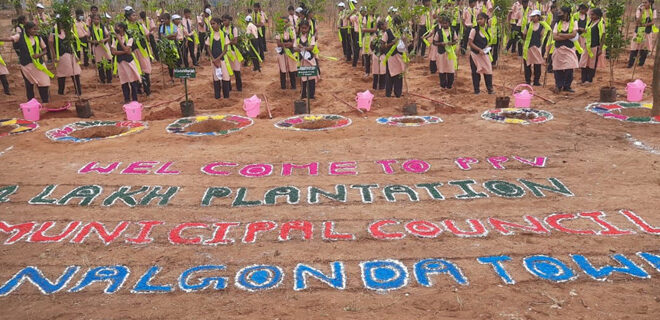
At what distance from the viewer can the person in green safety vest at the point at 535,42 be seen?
414 inches

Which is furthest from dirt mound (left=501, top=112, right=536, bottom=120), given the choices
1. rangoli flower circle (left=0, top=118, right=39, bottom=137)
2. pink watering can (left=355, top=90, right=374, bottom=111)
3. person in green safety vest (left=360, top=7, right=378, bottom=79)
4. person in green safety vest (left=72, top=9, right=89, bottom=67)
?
person in green safety vest (left=72, top=9, right=89, bottom=67)

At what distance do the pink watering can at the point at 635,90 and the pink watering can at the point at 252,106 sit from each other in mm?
6669

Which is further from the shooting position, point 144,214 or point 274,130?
point 274,130

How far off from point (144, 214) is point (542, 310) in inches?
148

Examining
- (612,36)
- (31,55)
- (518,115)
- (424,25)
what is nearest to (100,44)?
(31,55)

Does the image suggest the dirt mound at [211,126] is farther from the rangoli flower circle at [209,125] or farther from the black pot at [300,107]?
the black pot at [300,107]

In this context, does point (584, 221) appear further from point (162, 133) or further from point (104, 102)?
point (104, 102)

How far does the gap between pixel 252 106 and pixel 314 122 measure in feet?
4.50

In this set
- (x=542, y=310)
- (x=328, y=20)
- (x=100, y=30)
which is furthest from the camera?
(x=328, y=20)

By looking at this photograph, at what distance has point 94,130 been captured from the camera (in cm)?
857

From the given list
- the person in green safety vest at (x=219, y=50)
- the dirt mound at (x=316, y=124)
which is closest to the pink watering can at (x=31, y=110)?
the person in green safety vest at (x=219, y=50)

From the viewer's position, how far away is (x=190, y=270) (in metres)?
4.07

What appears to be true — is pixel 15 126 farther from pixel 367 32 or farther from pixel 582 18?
pixel 582 18

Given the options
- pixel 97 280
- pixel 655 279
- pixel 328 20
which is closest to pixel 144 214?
pixel 97 280
